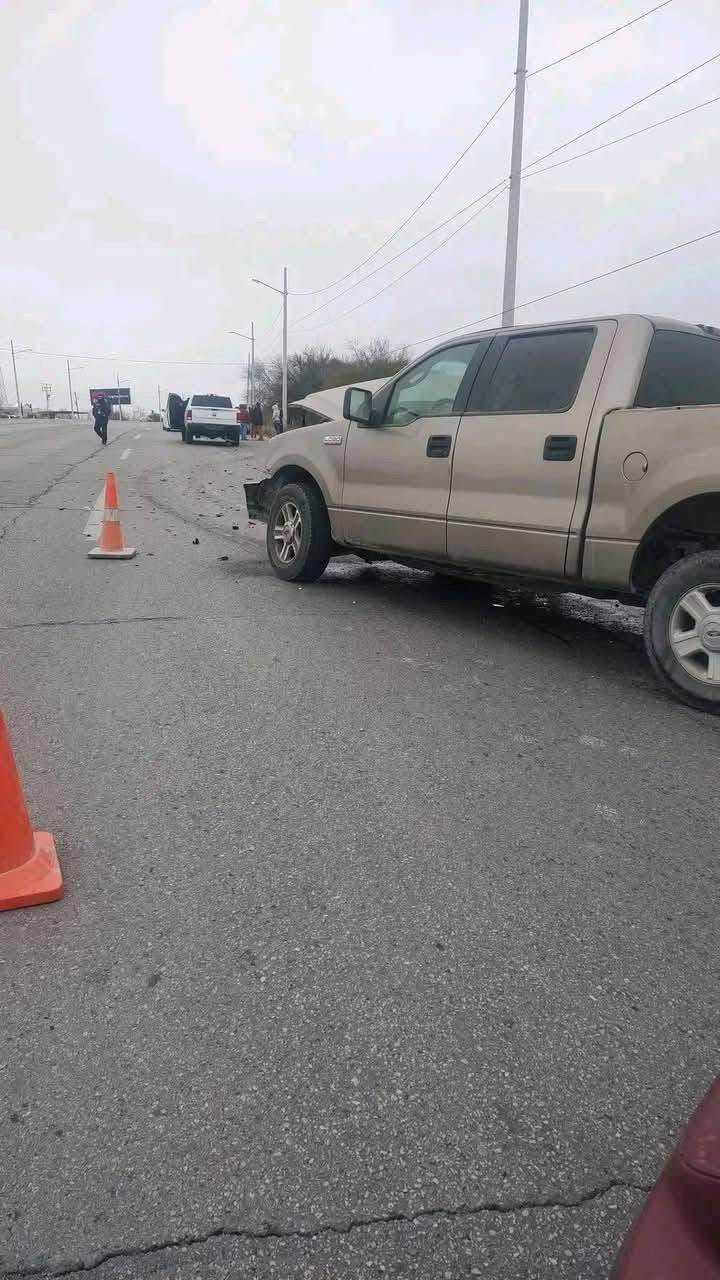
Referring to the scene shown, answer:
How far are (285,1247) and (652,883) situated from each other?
166cm

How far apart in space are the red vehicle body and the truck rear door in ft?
12.7

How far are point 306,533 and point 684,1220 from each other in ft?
19.7

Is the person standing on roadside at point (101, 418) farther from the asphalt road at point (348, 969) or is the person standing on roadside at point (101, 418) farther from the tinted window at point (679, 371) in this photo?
the tinted window at point (679, 371)

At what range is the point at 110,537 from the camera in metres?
7.99

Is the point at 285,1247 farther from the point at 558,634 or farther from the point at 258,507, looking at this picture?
the point at 258,507

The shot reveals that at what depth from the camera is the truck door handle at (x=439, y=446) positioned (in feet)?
17.7

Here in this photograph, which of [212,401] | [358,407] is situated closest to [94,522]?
[358,407]

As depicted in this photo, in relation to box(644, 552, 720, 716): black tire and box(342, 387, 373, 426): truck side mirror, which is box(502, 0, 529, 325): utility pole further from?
box(644, 552, 720, 716): black tire

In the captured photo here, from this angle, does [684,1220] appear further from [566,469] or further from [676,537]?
[566,469]

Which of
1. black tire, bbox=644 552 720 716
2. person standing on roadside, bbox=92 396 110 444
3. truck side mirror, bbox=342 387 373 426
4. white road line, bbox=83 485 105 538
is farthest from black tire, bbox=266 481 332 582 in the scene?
person standing on roadside, bbox=92 396 110 444

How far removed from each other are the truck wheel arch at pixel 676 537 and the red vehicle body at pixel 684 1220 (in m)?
3.47

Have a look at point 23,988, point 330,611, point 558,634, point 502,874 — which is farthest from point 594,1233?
point 330,611

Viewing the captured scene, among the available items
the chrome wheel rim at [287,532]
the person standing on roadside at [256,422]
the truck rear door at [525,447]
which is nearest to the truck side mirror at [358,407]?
the truck rear door at [525,447]

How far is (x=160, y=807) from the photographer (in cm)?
306
